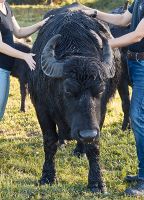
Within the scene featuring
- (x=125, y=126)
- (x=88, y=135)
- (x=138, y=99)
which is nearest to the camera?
(x=88, y=135)

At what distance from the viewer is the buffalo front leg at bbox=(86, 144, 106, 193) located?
5191 mm

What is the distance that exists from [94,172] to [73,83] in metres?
1.21

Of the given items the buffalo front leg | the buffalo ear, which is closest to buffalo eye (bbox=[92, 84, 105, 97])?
the buffalo ear

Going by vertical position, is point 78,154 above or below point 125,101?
below

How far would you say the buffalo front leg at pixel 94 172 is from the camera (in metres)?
5.19

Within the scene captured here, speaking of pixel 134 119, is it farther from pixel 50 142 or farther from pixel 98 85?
pixel 50 142

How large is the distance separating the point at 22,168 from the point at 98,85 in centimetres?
195

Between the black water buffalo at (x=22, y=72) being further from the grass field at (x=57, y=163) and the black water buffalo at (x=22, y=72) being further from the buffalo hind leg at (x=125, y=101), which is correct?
the buffalo hind leg at (x=125, y=101)

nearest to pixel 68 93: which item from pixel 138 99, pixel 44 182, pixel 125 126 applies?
pixel 138 99

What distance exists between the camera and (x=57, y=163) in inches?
241

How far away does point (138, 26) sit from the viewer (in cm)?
476

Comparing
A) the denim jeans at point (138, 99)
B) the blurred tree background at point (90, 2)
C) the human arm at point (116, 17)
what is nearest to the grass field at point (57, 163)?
the denim jeans at point (138, 99)

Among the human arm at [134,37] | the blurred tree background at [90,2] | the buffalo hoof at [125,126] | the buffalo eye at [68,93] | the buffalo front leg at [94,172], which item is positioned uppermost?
the human arm at [134,37]

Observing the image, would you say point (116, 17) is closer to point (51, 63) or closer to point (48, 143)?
point (51, 63)
